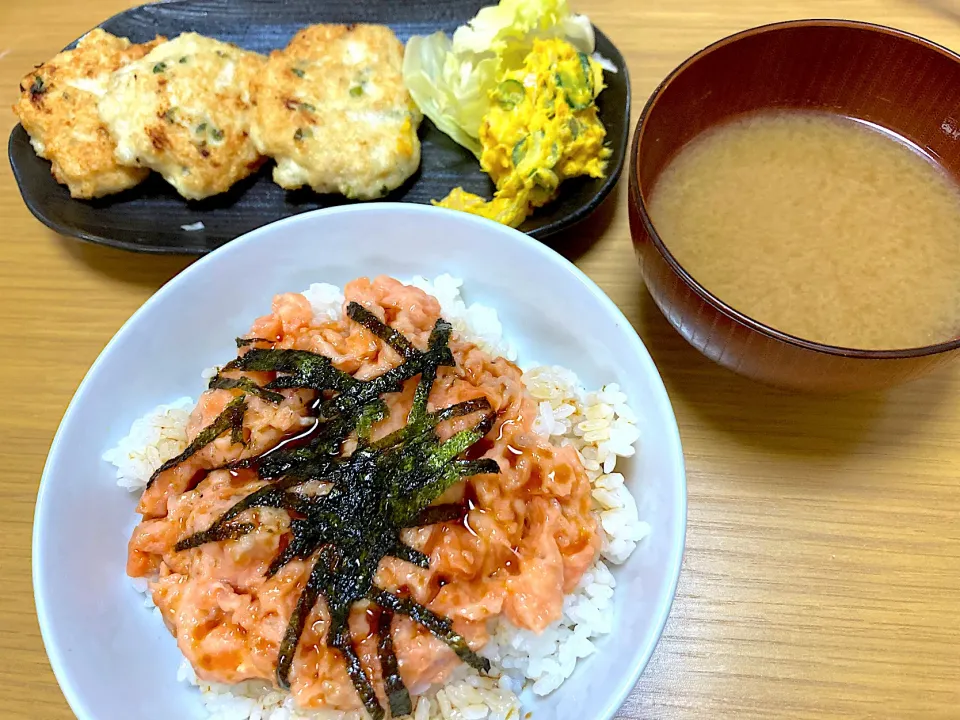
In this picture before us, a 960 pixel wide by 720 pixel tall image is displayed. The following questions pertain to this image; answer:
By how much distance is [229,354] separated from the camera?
200 cm

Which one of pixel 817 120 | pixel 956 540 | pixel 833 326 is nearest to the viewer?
pixel 833 326

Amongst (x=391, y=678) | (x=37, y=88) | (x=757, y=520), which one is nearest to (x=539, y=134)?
(x=757, y=520)

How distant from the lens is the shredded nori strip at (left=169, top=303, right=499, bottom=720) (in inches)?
53.9

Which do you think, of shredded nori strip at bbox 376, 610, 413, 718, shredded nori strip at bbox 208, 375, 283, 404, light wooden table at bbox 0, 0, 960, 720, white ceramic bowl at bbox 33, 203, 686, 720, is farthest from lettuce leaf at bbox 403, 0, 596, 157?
shredded nori strip at bbox 376, 610, 413, 718

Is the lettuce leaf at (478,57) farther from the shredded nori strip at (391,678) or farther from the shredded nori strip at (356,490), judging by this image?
the shredded nori strip at (391,678)

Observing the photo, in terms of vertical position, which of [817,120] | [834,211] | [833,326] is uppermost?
[817,120]

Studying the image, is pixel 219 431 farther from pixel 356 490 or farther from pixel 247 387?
pixel 356 490

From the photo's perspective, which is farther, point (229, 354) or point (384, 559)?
point (229, 354)

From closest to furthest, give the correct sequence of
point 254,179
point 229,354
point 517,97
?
point 229,354 → point 517,97 → point 254,179

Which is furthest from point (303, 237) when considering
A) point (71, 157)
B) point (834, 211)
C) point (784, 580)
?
point (784, 580)

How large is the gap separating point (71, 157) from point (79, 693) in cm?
176

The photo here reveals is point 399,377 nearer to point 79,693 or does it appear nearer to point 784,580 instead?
point 79,693

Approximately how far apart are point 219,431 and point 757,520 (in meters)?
1.37

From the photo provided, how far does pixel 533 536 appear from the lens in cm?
149
